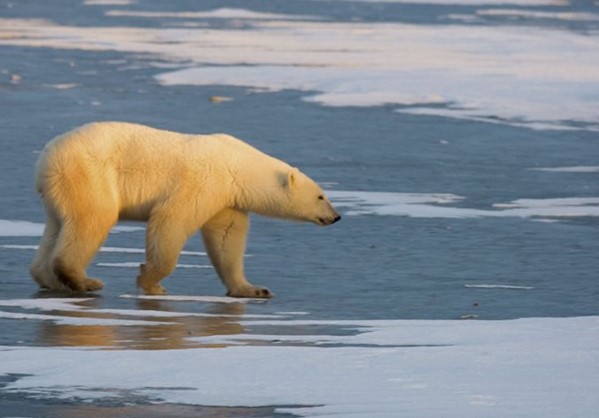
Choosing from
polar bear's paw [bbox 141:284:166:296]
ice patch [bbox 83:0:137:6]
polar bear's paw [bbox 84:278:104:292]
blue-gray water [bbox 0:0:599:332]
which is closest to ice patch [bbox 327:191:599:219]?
blue-gray water [bbox 0:0:599:332]

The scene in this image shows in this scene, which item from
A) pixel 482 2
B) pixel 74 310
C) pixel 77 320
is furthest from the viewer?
pixel 482 2

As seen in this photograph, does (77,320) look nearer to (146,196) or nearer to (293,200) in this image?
(146,196)

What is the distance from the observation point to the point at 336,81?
23141 mm

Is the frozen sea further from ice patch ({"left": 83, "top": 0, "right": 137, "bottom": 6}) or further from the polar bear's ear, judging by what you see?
ice patch ({"left": 83, "top": 0, "right": 137, "bottom": 6})

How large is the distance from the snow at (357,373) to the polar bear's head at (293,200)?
1967 mm

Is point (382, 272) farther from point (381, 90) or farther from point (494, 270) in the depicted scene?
point (381, 90)

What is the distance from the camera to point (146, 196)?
9523mm

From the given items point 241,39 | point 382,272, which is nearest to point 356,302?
point 382,272

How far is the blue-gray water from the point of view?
31.4 feet

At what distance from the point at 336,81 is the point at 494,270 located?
1279cm

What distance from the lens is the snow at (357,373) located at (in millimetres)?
6371

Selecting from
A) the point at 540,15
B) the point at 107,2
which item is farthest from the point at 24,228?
the point at 107,2

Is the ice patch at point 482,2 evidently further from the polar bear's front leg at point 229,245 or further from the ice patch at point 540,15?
the polar bear's front leg at point 229,245

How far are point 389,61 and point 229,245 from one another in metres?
16.2
